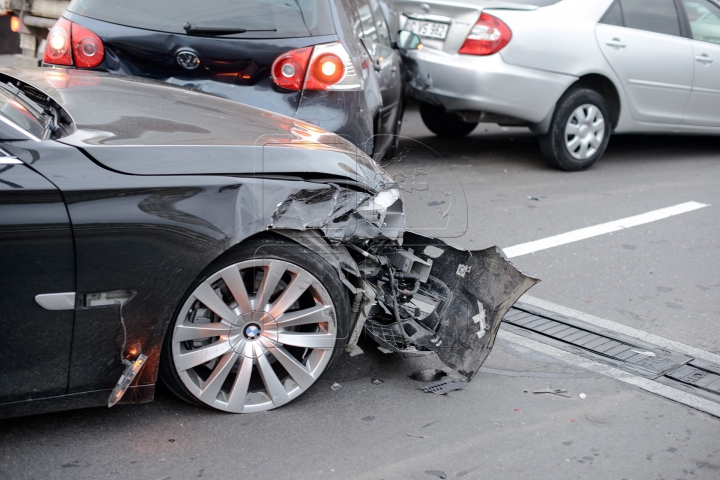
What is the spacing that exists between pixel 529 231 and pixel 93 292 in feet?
12.1

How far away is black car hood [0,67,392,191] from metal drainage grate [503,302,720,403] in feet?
4.51

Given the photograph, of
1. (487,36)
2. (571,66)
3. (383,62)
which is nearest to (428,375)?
(383,62)

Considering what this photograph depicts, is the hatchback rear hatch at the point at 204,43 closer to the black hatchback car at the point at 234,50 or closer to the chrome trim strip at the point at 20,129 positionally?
the black hatchback car at the point at 234,50

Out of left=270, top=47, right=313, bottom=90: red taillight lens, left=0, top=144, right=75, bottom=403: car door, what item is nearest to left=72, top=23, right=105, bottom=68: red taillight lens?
left=270, top=47, right=313, bottom=90: red taillight lens

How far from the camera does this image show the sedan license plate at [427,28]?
23.9ft

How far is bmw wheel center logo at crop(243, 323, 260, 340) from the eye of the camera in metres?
3.22

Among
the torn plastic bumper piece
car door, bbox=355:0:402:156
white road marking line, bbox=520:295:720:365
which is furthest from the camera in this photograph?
car door, bbox=355:0:402:156

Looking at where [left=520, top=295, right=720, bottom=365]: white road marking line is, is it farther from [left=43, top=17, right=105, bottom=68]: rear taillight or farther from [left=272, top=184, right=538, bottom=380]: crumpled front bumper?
[left=43, top=17, right=105, bottom=68]: rear taillight

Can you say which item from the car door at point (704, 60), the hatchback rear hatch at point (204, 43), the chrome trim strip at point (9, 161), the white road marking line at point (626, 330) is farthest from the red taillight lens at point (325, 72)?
the car door at point (704, 60)

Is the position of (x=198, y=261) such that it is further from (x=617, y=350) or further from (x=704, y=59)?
(x=704, y=59)

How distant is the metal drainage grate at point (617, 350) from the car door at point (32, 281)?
7.75ft

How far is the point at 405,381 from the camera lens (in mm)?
3725

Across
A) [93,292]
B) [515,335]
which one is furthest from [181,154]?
[515,335]

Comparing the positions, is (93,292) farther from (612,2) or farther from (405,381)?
(612,2)
